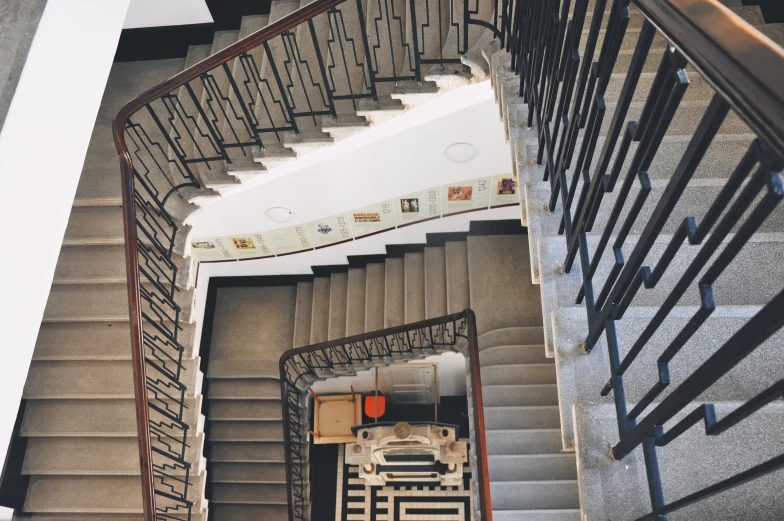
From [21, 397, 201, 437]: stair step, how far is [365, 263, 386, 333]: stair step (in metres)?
2.73

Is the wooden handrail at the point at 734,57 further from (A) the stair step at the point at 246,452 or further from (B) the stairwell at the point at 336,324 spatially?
(A) the stair step at the point at 246,452

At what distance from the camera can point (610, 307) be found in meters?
1.63

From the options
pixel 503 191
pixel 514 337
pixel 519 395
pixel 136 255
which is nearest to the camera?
pixel 136 255

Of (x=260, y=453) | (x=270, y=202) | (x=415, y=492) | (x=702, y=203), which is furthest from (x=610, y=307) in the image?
(x=415, y=492)

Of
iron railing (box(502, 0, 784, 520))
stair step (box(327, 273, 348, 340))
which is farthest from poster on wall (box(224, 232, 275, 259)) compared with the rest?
iron railing (box(502, 0, 784, 520))

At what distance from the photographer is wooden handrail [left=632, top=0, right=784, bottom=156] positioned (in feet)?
2.62

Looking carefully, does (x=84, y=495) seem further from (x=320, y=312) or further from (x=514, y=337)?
(x=514, y=337)

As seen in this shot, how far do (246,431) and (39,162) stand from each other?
14.5 ft

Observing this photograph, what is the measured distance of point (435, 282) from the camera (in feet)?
20.9

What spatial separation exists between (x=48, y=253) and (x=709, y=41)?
9.22 ft

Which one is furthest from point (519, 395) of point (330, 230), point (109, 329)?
point (109, 329)

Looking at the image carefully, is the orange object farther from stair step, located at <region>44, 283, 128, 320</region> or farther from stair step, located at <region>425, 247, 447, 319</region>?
stair step, located at <region>44, 283, 128, 320</region>

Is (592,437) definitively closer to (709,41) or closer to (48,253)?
(709,41)

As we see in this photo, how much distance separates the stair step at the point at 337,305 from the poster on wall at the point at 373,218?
739mm
